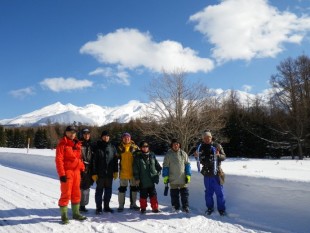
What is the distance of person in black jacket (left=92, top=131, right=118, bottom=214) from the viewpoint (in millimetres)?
7844

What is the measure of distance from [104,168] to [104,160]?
0.57 feet

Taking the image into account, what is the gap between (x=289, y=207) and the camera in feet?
22.1

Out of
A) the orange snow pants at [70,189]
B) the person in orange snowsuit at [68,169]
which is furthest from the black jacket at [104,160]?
the orange snow pants at [70,189]

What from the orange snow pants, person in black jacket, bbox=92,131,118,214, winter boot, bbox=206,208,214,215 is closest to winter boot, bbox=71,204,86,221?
the orange snow pants

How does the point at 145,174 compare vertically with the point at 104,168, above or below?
below

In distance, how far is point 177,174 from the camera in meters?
7.95

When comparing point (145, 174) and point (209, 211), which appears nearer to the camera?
point (209, 211)

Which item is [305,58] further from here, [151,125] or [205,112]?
[151,125]

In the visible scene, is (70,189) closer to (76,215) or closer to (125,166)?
(76,215)

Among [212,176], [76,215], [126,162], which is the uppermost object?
[126,162]

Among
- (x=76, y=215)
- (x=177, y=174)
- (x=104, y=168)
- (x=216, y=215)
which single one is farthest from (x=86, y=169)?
(x=216, y=215)

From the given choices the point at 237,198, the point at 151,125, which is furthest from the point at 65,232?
the point at 151,125

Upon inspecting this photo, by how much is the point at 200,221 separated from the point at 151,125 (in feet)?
102

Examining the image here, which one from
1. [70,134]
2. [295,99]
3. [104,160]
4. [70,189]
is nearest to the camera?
[70,189]
